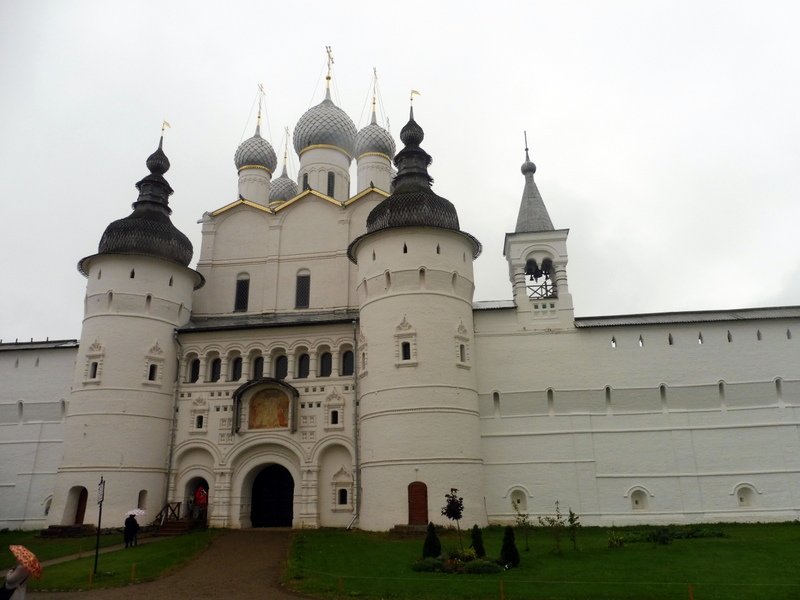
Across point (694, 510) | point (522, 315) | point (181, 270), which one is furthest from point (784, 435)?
point (181, 270)

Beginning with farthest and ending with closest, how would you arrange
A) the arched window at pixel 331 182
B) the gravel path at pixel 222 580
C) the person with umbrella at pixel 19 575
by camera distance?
the arched window at pixel 331 182 < the gravel path at pixel 222 580 < the person with umbrella at pixel 19 575

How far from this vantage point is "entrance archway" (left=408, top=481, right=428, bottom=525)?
17.8 meters

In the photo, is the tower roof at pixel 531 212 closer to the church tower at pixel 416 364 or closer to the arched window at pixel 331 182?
the church tower at pixel 416 364

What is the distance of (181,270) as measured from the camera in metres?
23.2

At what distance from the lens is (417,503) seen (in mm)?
17984

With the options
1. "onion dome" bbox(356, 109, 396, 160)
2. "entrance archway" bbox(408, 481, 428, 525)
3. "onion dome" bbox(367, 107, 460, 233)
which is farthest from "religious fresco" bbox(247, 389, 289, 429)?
"onion dome" bbox(356, 109, 396, 160)

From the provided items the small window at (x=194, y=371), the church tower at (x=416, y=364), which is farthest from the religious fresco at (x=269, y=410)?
the church tower at (x=416, y=364)

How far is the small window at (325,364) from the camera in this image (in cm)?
2205

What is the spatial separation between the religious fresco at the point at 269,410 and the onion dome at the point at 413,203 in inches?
264

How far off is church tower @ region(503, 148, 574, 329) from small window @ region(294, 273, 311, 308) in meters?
7.87

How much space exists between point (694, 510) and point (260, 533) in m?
13.7

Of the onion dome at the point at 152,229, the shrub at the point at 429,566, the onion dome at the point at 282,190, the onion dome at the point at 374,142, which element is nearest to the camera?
the shrub at the point at 429,566

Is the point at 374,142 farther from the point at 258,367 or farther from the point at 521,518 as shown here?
the point at 521,518

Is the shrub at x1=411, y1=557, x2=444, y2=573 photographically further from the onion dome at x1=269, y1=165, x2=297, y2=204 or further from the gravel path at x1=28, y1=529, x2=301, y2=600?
the onion dome at x1=269, y1=165, x2=297, y2=204
